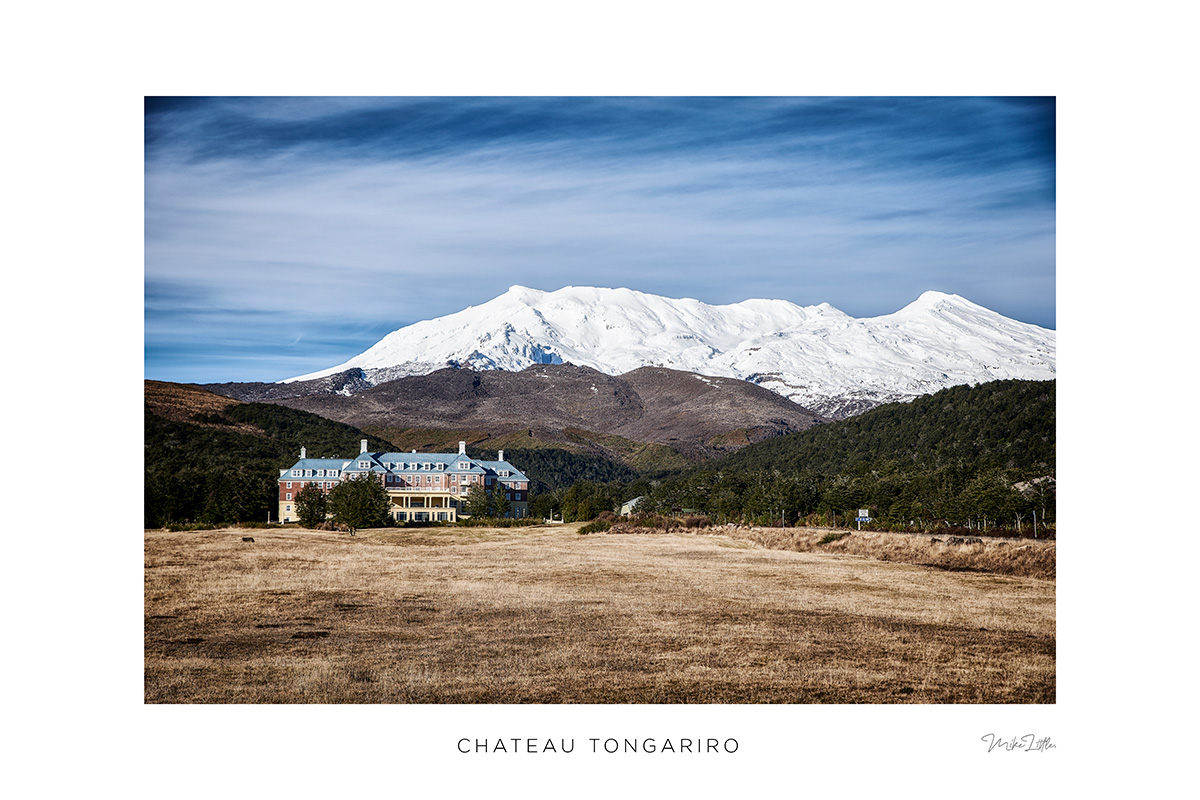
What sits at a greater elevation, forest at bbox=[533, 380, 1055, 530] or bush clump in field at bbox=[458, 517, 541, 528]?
forest at bbox=[533, 380, 1055, 530]

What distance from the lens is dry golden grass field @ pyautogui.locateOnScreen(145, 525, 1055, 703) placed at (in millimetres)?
8703

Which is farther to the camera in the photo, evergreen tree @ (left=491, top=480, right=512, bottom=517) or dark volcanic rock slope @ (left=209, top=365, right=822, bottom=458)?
dark volcanic rock slope @ (left=209, top=365, right=822, bottom=458)

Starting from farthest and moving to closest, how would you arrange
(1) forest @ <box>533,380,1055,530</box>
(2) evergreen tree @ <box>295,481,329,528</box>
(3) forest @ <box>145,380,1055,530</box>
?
(2) evergreen tree @ <box>295,481,329,528</box> < (1) forest @ <box>533,380,1055,530</box> < (3) forest @ <box>145,380,1055,530</box>

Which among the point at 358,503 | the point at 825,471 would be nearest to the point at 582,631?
the point at 358,503

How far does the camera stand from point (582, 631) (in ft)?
34.9

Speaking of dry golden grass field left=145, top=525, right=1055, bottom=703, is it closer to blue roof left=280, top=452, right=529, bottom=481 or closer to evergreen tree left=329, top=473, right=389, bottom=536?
evergreen tree left=329, top=473, right=389, bottom=536

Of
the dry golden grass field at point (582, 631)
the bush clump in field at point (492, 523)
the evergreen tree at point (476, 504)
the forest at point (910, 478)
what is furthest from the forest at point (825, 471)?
the evergreen tree at point (476, 504)

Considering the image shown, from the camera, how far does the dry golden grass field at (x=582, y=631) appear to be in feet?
28.6

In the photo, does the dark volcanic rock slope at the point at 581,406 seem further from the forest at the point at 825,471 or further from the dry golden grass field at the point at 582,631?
the dry golden grass field at the point at 582,631
